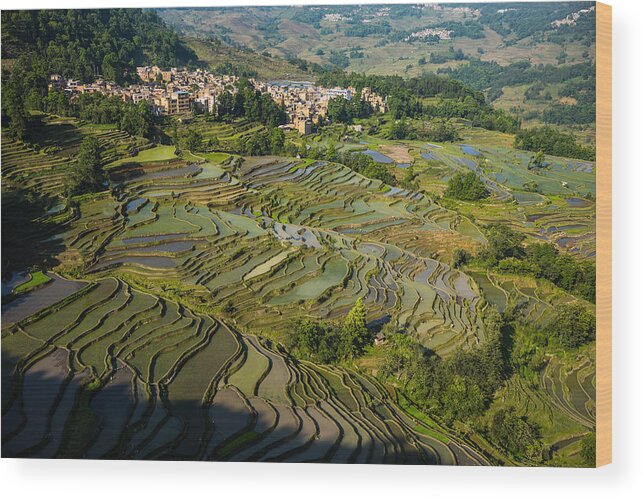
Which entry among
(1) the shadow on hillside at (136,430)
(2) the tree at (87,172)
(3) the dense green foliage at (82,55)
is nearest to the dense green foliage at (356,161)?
(3) the dense green foliage at (82,55)

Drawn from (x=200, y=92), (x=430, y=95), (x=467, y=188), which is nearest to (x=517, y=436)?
(x=467, y=188)

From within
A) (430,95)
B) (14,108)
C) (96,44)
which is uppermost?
(96,44)

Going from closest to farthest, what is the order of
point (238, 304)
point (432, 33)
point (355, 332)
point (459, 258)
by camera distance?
point (355, 332)
point (238, 304)
point (459, 258)
point (432, 33)

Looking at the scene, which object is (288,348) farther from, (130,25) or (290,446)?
(130,25)

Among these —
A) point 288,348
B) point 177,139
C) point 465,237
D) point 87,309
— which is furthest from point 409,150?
point 87,309

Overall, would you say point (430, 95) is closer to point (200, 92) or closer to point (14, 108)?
point (200, 92)

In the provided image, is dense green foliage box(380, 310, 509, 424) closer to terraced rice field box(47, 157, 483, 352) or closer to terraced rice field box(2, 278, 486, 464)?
terraced rice field box(2, 278, 486, 464)

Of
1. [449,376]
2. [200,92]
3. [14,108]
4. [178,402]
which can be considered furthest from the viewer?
[200,92]

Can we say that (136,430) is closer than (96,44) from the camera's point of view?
Yes
